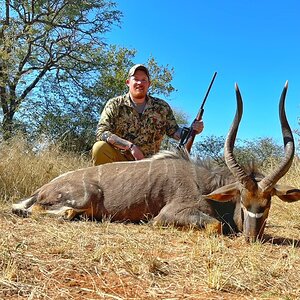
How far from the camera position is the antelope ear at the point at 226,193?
11.2ft

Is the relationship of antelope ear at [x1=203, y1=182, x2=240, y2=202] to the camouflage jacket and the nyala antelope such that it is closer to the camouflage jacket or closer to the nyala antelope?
the nyala antelope

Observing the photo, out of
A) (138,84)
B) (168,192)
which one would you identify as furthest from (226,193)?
(138,84)

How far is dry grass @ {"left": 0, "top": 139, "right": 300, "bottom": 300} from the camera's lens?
185 cm

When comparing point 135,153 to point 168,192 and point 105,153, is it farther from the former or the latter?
point 168,192

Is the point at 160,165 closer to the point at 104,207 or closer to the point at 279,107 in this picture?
the point at 104,207

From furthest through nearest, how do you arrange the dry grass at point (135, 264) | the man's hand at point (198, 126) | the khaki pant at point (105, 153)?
the man's hand at point (198, 126) < the khaki pant at point (105, 153) < the dry grass at point (135, 264)

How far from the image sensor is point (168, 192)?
149 inches

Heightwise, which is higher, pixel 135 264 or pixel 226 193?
pixel 226 193

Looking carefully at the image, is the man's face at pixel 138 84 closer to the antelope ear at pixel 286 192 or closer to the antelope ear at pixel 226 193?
the antelope ear at pixel 226 193

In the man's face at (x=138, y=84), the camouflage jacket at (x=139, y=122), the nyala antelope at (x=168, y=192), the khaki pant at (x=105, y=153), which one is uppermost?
the man's face at (x=138, y=84)

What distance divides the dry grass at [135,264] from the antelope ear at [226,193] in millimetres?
339

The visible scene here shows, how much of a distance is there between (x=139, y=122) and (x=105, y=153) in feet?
1.89

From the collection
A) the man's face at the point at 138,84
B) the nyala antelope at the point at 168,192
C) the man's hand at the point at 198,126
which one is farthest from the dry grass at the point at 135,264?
the man's face at the point at 138,84

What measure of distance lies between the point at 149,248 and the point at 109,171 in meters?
1.57
